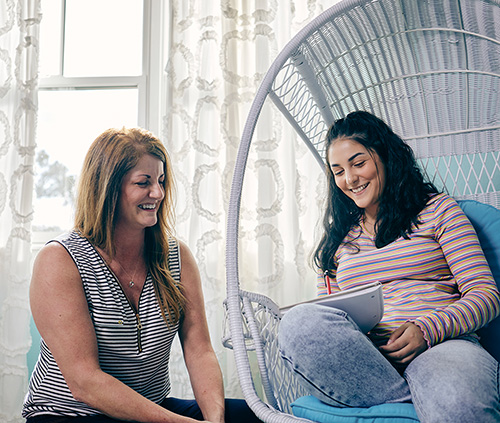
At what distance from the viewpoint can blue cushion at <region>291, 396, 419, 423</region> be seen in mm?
856

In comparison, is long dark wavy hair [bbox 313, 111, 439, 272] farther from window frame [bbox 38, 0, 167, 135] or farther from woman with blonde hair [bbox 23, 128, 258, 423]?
window frame [bbox 38, 0, 167, 135]

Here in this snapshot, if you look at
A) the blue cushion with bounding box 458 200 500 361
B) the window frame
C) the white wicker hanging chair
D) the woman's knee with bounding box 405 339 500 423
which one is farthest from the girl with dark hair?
the window frame

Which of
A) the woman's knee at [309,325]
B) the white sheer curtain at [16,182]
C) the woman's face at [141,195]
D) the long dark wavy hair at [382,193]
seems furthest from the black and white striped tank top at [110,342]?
the white sheer curtain at [16,182]

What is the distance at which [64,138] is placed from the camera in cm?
214

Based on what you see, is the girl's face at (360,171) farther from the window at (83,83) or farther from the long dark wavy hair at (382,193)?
the window at (83,83)

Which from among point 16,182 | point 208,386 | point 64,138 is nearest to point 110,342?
point 208,386

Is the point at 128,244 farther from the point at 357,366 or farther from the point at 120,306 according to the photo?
the point at 357,366

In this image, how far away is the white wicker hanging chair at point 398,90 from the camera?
1.22 m

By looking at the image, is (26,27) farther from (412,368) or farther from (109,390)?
(412,368)

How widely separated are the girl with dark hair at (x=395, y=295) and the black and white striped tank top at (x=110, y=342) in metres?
0.38

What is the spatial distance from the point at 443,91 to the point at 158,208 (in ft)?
2.90

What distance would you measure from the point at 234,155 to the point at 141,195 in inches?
30.7

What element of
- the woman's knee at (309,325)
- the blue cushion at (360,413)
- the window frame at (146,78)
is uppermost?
the window frame at (146,78)

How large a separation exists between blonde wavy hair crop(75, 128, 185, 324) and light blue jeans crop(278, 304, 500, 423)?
0.38 metres
